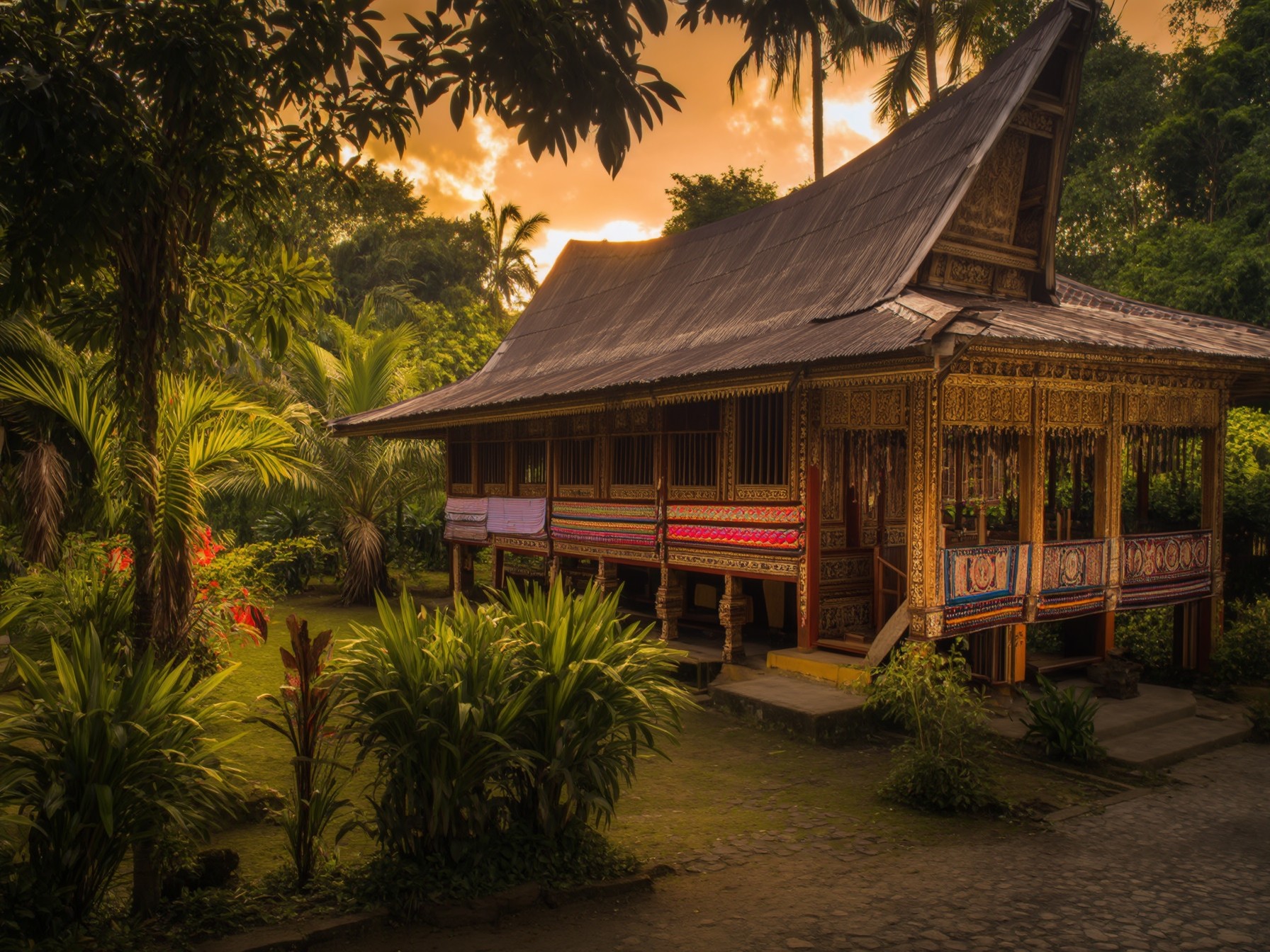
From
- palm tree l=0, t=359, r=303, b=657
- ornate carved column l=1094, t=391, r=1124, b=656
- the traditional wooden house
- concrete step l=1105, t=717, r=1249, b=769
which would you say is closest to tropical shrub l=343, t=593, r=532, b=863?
palm tree l=0, t=359, r=303, b=657

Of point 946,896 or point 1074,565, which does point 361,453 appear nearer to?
point 1074,565

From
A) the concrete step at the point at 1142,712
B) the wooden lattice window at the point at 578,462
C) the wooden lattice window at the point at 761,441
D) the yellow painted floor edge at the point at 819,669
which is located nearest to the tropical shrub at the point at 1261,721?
the concrete step at the point at 1142,712

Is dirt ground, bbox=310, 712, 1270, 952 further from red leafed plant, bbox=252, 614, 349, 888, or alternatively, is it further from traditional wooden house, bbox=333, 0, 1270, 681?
traditional wooden house, bbox=333, 0, 1270, 681

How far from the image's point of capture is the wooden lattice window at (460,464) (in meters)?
18.2

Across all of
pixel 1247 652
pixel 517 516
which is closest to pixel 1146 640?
pixel 1247 652

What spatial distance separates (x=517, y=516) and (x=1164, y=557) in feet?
31.1

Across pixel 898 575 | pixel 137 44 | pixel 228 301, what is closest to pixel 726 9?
pixel 137 44

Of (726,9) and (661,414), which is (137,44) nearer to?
(726,9)

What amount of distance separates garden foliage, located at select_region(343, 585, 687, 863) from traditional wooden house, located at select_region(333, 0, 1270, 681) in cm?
407

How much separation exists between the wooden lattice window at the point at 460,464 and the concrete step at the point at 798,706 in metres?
9.18

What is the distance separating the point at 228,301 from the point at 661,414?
22.3ft

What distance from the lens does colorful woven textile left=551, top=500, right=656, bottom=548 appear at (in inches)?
505

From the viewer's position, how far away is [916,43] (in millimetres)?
27094

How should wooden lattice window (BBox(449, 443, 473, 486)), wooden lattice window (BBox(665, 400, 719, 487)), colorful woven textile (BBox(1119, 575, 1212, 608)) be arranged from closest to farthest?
colorful woven textile (BBox(1119, 575, 1212, 608))
wooden lattice window (BBox(665, 400, 719, 487))
wooden lattice window (BBox(449, 443, 473, 486))
